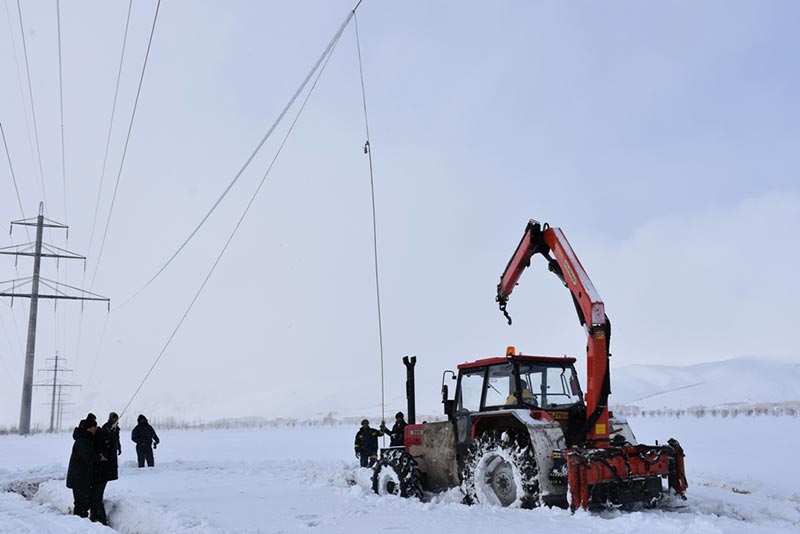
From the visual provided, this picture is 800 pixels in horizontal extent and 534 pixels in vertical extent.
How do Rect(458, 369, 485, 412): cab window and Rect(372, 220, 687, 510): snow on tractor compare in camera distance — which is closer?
Rect(372, 220, 687, 510): snow on tractor

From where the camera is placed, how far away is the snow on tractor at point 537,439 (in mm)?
7773

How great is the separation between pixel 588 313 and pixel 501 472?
232 centimetres

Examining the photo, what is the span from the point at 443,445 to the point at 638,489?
287 centimetres

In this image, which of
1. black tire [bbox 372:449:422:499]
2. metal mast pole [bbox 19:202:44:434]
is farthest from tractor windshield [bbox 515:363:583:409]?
metal mast pole [bbox 19:202:44:434]

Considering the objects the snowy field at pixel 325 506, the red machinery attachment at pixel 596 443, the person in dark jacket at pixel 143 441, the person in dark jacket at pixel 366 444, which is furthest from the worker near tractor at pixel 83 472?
the person in dark jacket at pixel 143 441

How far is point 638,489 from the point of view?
7.99 meters

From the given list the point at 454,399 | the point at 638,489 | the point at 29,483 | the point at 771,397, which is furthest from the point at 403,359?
the point at 771,397

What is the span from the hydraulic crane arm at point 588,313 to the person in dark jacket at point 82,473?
21.3 ft

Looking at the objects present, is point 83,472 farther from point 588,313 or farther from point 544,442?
point 588,313

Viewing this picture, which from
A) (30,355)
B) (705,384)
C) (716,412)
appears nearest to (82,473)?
(30,355)

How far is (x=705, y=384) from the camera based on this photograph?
86.6 meters

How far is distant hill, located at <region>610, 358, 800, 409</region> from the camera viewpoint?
70.1 meters

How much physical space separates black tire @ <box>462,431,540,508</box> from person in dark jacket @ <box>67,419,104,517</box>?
4910mm

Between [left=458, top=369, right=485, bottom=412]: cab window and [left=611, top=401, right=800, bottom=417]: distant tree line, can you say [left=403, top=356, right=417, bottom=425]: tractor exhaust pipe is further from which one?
[left=611, top=401, right=800, bottom=417]: distant tree line
